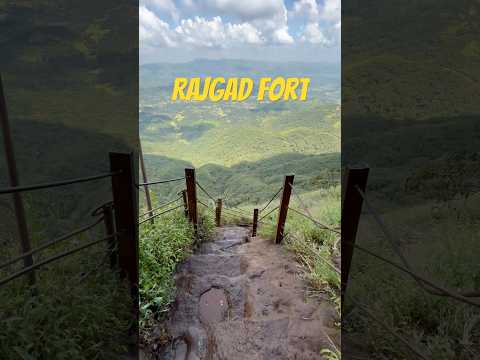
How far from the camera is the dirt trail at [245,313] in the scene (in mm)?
1572

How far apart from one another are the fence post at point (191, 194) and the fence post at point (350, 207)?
177cm

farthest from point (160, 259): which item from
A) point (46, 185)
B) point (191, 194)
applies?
point (46, 185)

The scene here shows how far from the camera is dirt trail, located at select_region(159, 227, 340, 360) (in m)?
1.57

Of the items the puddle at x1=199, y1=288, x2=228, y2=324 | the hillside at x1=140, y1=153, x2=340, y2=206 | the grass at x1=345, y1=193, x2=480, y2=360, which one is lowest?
the hillside at x1=140, y1=153, x2=340, y2=206

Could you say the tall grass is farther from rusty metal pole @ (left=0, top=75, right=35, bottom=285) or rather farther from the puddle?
rusty metal pole @ (left=0, top=75, right=35, bottom=285)

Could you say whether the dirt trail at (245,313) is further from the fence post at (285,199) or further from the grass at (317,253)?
the fence post at (285,199)

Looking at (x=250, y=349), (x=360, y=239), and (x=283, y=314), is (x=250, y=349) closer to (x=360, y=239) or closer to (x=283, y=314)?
(x=283, y=314)

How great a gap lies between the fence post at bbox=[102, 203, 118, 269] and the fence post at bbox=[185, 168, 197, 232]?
58.0 inches

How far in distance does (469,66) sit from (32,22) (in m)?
4.46

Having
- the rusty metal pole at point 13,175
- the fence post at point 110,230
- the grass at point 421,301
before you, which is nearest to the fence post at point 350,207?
the grass at point 421,301

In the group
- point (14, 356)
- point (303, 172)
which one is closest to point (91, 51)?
point (14, 356)

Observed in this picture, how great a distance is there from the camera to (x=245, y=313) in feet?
6.25

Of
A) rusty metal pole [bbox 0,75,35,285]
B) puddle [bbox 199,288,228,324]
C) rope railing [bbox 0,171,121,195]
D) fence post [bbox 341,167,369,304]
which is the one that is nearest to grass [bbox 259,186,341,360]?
fence post [bbox 341,167,369,304]

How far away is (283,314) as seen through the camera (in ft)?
5.98
